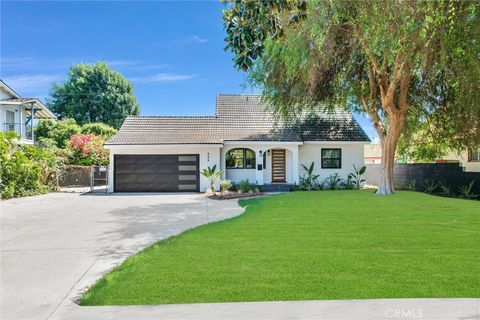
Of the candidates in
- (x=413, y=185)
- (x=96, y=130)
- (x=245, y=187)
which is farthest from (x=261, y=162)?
(x=96, y=130)

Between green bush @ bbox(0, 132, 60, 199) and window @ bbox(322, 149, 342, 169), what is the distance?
15.7 m

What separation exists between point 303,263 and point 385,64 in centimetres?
1076

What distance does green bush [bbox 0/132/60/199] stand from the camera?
16.6 meters

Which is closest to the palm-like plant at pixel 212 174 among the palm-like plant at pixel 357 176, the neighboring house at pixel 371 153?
the palm-like plant at pixel 357 176

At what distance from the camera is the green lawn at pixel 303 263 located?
4.24 meters


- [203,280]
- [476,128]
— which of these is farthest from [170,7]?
[476,128]

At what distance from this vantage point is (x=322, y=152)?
21.3 m

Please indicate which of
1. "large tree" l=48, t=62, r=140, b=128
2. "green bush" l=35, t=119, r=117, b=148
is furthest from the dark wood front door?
"large tree" l=48, t=62, r=140, b=128

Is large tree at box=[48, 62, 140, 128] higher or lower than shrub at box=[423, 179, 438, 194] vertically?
higher

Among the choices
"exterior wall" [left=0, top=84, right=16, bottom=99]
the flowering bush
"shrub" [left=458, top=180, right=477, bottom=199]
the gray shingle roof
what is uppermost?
"exterior wall" [left=0, top=84, right=16, bottom=99]

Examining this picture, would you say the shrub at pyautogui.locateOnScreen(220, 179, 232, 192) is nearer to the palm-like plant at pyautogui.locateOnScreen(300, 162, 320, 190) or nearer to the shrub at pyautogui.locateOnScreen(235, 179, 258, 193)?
the shrub at pyautogui.locateOnScreen(235, 179, 258, 193)

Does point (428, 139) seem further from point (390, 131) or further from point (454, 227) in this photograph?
point (454, 227)

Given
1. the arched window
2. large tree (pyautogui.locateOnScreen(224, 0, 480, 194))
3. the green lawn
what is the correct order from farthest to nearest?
the arched window, large tree (pyautogui.locateOnScreen(224, 0, 480, 194)), the green lawn

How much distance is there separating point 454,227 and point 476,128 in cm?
964
